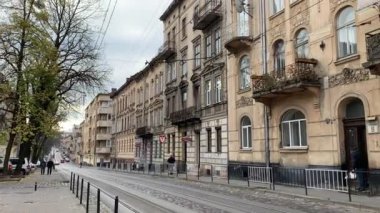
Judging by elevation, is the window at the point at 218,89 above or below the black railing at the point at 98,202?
above

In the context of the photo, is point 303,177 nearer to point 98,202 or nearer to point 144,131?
point 98,202

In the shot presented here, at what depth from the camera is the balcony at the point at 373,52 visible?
1608 cm

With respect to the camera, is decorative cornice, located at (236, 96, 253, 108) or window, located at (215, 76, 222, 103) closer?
decorative cornice, located at (236, 96, 253, 108)

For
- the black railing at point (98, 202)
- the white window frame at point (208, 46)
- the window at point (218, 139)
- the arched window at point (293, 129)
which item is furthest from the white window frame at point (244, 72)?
the black railing at point (98, 202)

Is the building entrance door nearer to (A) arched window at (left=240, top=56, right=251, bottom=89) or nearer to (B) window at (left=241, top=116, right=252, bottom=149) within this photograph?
(B) window at (left=241, top=116, right=252, bottom=149)

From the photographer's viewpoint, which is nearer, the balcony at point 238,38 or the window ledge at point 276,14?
the window ledge at point 276,14

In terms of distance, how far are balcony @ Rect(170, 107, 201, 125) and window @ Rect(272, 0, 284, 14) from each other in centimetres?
1263

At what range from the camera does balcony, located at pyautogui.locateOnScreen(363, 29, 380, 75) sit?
16.1 m

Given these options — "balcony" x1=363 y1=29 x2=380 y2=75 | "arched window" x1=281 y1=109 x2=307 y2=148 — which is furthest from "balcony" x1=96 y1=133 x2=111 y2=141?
"balcony" x1=363 y1=29 x2=380 y2=75

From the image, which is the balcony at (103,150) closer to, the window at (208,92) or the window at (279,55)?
the window at (208,92)

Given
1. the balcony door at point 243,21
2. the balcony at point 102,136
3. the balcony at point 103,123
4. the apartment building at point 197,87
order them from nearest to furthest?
the balcony door at point 243,21
the apartment building at point 197,87
the balcony at point 102,136
the balcony at point 103,123

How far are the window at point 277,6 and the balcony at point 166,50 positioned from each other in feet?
65.9

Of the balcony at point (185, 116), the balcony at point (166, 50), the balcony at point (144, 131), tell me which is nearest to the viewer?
the balcony at point (185, 116)

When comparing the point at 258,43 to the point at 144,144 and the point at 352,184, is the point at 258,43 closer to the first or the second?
the point at 352,184
